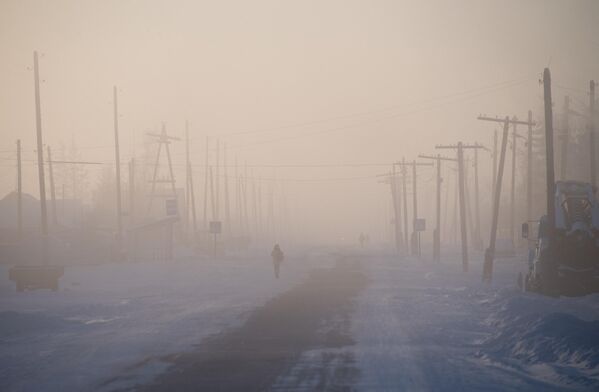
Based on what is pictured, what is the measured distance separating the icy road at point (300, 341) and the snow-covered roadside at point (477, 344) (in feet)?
0.11

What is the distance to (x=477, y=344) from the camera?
15.2 m

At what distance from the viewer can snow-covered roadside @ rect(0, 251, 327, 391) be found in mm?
12281

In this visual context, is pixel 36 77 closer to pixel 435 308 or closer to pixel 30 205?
pixel 435 308

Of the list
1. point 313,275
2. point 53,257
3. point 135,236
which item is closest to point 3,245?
point 53,257

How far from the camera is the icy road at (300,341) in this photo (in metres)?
11.2

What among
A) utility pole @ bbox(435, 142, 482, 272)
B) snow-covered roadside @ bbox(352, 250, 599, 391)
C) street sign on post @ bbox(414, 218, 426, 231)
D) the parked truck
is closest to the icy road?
snow-covered roadside @ bbox(352, 250, 599, 391)

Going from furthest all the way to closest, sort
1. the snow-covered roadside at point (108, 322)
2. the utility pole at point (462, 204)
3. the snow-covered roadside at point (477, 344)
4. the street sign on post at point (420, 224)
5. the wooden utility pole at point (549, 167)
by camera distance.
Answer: the street sign on post at point (420, 224) → the utility pole at point (462, 204) → the wooden utility pole at point (549, 167) → the snow-covered roadside at point (108, 322) → the snow-covered roadside at point (477, 344)

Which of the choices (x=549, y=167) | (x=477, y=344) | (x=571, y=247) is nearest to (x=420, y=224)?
(x=549, y=167)

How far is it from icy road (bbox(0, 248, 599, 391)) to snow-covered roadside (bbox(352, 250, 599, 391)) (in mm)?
33

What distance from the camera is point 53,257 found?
181ft

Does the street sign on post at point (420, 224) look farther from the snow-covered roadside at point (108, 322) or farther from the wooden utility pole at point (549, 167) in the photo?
the wooden utility pole at point (549, 167)

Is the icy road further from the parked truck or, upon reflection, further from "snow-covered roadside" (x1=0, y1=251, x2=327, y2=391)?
the parked truck

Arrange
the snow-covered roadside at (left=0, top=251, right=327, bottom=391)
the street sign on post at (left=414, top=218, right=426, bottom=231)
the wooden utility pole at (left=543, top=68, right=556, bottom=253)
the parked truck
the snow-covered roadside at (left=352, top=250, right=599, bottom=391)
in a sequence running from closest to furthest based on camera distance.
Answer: the snow-covered roadside at (left=352, top=250, right=599, bottom=391) < the snow-covered roadside at (left=0, top=251, right=327, bottom=391) < the parked truck < the wooden utility pole at (left=543, top=68, right=556, bottom=253) < the street sign on post at (left=414, top=218, right=426, bottom=231)

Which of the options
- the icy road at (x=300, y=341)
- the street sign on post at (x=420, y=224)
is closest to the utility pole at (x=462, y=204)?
the street sign on post at (x=420, y=224)
